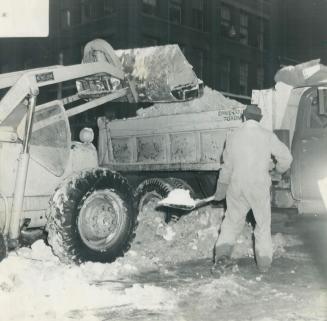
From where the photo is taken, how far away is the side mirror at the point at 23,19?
4.21m

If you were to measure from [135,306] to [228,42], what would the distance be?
2675cm

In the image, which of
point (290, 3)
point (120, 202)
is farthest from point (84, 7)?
point (120, 202)

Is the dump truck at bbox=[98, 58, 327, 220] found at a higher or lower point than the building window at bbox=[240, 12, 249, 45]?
lower

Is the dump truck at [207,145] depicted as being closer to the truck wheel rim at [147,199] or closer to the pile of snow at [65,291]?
the truck wheel rim at [147,199]

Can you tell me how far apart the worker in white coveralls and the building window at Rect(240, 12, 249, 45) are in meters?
26.1

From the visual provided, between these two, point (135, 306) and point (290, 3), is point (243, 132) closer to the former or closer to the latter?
point (135, 306)

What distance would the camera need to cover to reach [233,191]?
6051 millimetres

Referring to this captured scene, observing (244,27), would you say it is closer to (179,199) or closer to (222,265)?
(179,199)

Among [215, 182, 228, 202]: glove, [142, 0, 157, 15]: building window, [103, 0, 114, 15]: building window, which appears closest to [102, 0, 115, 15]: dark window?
[103, 0, 114, 15]: building window

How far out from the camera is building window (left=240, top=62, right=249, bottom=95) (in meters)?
30.8

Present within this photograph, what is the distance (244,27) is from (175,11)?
6392 millimetres

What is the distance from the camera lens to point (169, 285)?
562cm

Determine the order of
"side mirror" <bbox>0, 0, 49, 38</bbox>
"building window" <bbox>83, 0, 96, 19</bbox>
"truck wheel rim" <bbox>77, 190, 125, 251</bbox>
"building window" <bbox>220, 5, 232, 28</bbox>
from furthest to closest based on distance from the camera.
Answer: "building window" <bbox>220, 5, 232, 28</bbox>, "building window" <bbox>83, 0, 96, 19</bbox>, "truck wheel rim" <bbox>77, 190, 125, 251</bbox>, "side mirror" <bbox>0, 0, 49, 38</bbox>

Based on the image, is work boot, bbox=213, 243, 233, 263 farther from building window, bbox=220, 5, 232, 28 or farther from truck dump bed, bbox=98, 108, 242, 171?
building window, bbox=220, 5, 232, 28
